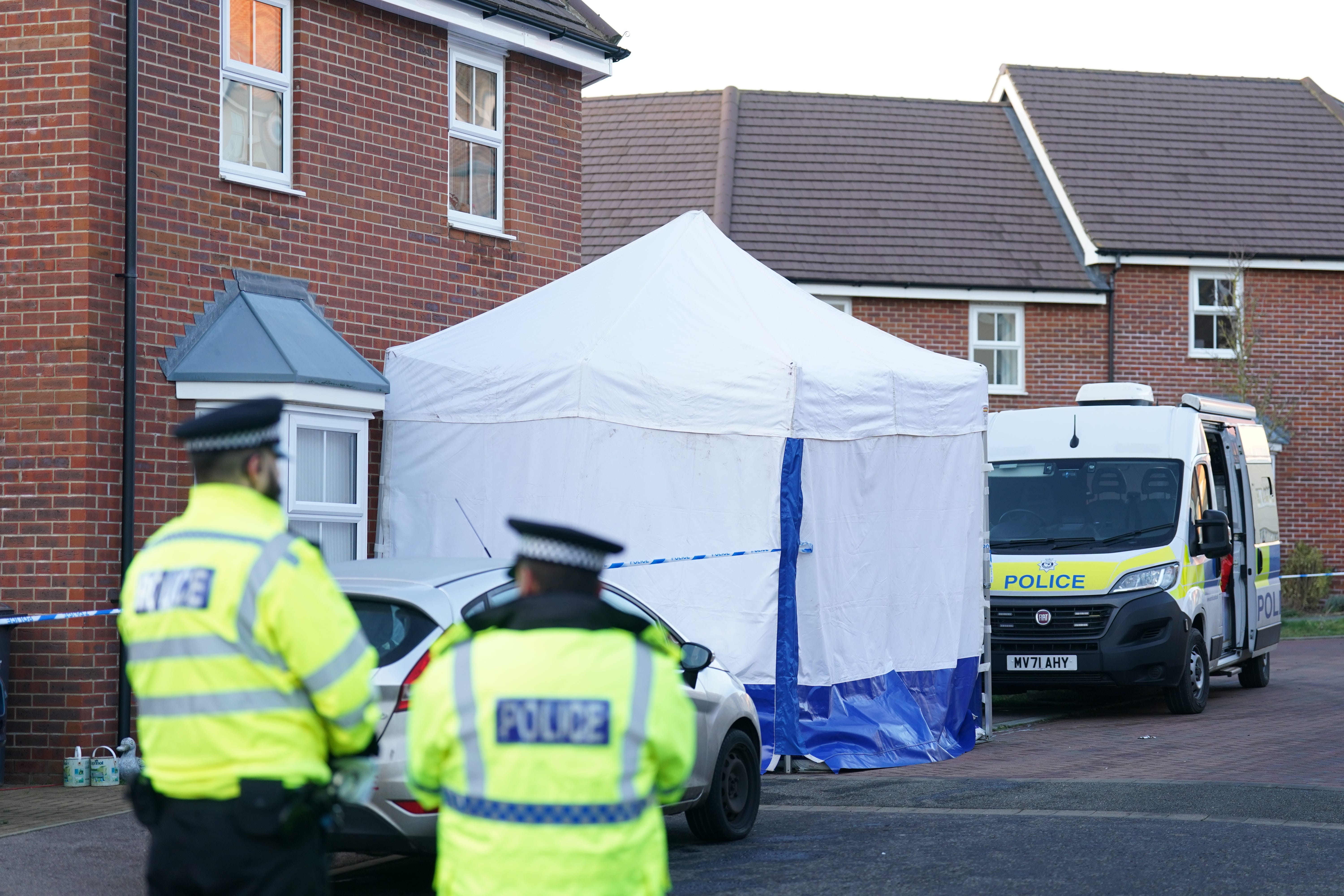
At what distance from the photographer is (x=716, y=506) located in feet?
36.4

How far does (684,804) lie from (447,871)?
16.4 feet

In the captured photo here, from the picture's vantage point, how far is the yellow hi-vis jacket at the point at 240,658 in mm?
3783

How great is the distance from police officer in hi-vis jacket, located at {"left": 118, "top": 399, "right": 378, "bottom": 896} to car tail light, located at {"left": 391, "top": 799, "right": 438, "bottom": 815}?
2.87 m

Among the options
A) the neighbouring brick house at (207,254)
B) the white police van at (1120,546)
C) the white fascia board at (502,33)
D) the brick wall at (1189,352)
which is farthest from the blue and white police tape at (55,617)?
the brick wall at (1189,352)

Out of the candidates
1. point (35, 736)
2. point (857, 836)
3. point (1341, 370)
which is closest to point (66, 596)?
point (35, 736)

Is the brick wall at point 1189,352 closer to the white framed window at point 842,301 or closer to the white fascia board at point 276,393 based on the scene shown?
the white framed window at point 842,301

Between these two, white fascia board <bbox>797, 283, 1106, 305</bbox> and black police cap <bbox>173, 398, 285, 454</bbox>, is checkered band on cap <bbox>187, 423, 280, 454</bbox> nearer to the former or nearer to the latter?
black police cap <bbox>173, 398, 285, 454</bbox>

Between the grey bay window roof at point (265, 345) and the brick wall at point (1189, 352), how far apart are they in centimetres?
1711

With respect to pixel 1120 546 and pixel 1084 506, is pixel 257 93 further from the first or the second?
pixel 1120 546

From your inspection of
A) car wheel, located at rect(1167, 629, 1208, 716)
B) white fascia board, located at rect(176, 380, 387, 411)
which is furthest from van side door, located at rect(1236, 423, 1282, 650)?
white fascia board, located at rect(176, 380, 387, 411)

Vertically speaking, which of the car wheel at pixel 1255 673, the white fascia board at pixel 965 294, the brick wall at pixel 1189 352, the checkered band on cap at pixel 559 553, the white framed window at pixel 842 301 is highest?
the white fascia board at pixel 965 294

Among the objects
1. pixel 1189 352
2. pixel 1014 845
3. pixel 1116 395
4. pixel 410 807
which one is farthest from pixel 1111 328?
pixel 410 807

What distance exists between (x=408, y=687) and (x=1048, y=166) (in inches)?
1024

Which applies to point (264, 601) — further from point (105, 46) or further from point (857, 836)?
point (105, 46)
